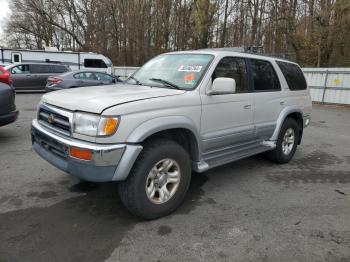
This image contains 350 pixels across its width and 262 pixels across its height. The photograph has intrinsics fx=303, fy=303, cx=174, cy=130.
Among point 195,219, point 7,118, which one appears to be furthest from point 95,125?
point 7,118

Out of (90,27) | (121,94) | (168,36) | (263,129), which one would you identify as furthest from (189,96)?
(90,27)

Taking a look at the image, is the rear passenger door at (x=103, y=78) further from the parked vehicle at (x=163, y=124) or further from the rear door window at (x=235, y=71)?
the rear door window at (x=235, y=71)

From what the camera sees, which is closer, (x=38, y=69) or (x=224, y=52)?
(x=224, y=52)

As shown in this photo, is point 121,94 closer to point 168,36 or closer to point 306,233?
point 306,233

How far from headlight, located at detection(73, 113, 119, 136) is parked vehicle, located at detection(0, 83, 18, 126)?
3.75 m

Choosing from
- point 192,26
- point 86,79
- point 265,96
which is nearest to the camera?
point 265,96

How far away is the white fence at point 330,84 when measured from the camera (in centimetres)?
1467

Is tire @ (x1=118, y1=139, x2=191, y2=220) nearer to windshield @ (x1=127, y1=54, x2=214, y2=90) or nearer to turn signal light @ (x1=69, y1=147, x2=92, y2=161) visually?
turn signal light @ (x1=69, y1=147, x2=92, y2=161)

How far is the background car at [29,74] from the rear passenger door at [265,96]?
14510 millimetres

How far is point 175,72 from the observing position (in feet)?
13.3

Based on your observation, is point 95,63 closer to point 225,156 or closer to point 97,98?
point 225,156

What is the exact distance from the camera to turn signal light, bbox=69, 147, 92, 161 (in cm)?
284

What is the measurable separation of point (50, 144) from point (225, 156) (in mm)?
2203

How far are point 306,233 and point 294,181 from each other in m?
1.60
